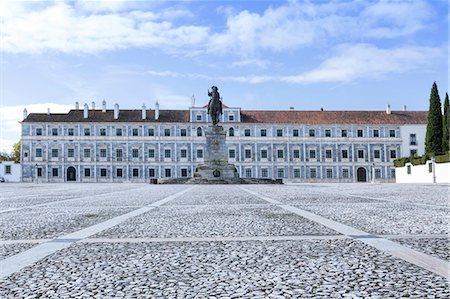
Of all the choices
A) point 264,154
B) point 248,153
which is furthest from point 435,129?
point 248,153

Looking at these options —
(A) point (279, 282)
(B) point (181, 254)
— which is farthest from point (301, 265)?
(B) point (181, 254)

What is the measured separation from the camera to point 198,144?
61.3 metres

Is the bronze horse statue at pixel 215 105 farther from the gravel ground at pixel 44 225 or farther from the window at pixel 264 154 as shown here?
the window at pixel 264 154

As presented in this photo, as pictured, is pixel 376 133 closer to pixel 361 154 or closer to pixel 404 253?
pixel 361 154

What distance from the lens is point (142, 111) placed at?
6238 centimetres

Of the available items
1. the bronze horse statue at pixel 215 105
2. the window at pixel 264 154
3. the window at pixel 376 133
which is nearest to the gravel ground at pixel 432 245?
the bronze horse statue at pixel 215 105

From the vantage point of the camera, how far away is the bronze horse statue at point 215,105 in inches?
1248

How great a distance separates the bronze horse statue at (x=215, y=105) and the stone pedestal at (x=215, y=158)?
1161 mm

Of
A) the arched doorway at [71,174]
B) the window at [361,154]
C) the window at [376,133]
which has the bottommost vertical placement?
the arched doorway at [71,174]

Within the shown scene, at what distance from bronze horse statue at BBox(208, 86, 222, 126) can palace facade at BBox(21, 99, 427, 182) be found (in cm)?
2852

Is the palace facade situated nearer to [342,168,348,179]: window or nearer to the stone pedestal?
[342,168,348,179]: window

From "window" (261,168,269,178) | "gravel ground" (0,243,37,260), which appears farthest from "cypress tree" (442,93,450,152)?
"gravel ground" (0,243,37,260)

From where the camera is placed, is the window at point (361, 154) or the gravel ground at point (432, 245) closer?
the gravel ground at point (432, 245)

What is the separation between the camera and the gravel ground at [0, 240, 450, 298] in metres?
2.36
